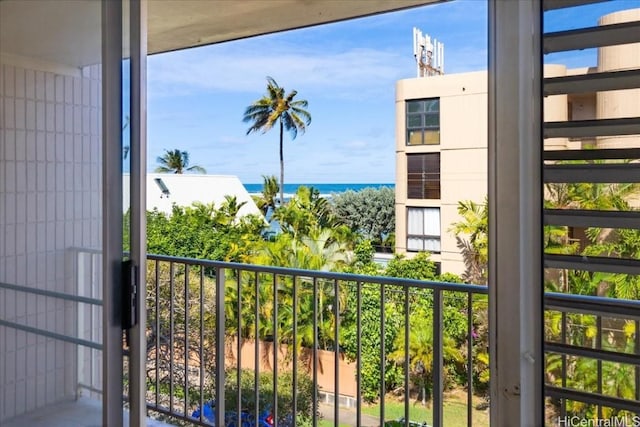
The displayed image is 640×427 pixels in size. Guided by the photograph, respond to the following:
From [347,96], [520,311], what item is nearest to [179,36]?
[520,311]

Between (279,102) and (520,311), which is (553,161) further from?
(279,102)

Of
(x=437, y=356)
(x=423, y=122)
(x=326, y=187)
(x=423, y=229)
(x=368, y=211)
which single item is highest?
(x=423, y=122)

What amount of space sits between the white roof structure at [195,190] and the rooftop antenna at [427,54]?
18.3ft

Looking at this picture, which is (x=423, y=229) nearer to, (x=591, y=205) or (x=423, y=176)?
(x=423, y=176)

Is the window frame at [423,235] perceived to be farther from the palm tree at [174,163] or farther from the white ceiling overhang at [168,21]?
the white ceiling overhang at [168,21]

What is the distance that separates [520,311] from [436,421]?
1395 millimetres

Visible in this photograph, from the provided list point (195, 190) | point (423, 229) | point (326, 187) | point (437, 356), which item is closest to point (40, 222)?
point (437, 356)

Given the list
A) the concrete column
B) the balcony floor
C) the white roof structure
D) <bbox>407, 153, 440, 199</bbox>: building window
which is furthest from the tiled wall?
<bbox>407, 153, 440, 199</bbox>: building window

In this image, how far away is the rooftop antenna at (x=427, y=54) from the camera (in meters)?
11.6

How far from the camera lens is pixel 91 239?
1.06m

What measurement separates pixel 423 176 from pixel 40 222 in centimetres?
980

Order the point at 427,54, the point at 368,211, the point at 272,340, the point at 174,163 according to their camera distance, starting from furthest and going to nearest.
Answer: the point at 174,163
the point at 368,211
the point at 427,54
the point at 272,340

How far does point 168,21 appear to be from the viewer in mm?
2139

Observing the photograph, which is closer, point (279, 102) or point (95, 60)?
point (95, 60)
